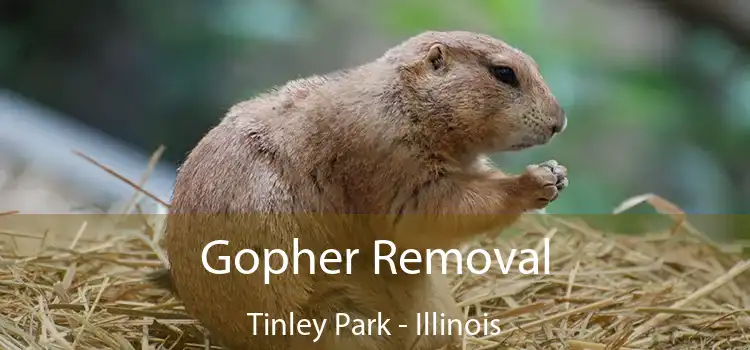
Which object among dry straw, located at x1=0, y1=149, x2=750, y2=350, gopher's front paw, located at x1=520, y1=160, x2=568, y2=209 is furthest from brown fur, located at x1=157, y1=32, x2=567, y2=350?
dry straw, located at x1=0, y1=149, x2=750, y2=350

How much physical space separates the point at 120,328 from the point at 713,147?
5.99 ft

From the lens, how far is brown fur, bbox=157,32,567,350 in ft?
6.00

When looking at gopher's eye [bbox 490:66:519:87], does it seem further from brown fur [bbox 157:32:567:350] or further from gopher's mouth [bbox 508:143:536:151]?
gopher's mouth [bbox 508:143:536:151]

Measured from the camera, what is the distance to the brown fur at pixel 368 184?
1829 millimetres

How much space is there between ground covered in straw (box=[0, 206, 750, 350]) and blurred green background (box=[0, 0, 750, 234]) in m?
0.20

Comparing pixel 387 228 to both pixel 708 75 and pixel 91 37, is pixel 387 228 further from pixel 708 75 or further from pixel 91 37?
pixel 91 37

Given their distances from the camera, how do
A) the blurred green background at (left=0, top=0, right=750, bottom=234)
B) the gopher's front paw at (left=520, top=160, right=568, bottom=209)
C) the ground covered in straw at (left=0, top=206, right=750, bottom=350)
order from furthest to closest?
the blurred green background at (left=0, top=0, right=750, bottom=234)
the ground covered in straw at (left=0, top=206, right=750, bottom=350)
the gopher's front paw at (left=520, top=160, right=568, bottom=209)

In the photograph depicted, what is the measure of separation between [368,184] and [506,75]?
0.39 metres

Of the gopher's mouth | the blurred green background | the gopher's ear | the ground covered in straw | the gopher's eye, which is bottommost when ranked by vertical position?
the ground covered in straw

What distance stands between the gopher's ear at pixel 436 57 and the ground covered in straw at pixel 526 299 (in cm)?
52

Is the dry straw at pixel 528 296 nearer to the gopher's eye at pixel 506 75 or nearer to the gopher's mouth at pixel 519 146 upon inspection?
the gopher's mouth at pixel 519 146

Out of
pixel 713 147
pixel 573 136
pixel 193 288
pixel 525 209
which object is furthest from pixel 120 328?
pixel 713 147

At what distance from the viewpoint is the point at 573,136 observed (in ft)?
7.70

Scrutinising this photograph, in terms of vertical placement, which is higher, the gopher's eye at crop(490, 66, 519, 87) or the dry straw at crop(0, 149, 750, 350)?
the gopher's eye at crop(490, 66, 519, 87)
